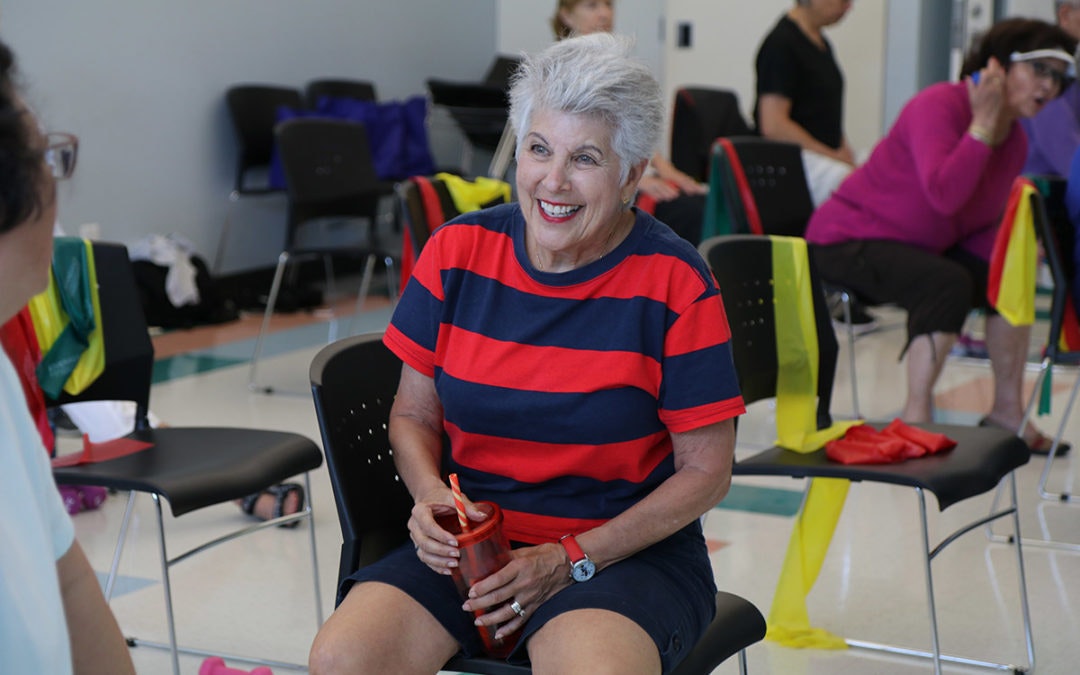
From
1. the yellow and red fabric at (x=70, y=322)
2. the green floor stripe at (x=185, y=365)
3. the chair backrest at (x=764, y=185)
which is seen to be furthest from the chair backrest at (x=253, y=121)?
the yellow and red fabric at (x=70, y=322)

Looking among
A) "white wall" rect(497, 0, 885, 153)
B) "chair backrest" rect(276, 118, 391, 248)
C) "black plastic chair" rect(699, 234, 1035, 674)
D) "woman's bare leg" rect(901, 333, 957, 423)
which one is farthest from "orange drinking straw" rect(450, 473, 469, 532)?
"white wall" rect(497, 0, 885, 153)

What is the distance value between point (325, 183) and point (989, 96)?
8.71 ft

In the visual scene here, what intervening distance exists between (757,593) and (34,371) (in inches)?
60.2

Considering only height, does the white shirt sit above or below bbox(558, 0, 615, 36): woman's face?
below

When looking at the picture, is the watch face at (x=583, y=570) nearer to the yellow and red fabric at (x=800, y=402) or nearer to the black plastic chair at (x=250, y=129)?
the yellow and red fabric at (x=800, y=402)

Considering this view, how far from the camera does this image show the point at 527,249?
183cm

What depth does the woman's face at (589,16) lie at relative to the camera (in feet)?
17.1

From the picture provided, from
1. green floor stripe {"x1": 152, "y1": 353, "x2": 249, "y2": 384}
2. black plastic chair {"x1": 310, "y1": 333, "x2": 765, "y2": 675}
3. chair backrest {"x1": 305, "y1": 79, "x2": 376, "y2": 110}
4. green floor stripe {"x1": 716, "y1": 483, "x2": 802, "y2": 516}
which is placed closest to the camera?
black plastic chair {"x1": 310, "y1": 333, "x2": 765, "y2": 675}

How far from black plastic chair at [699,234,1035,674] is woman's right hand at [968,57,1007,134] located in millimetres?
1341

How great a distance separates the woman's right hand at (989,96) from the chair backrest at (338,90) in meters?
3.92

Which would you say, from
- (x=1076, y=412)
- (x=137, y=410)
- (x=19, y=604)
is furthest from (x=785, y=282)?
(x=1076, y=412)

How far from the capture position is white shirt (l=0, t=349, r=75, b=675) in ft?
3.02

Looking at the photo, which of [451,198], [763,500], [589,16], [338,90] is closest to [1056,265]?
[763,500]

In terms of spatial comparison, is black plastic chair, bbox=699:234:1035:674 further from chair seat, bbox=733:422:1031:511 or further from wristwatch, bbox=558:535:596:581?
wristwatch, bbox=558:535:596:581
